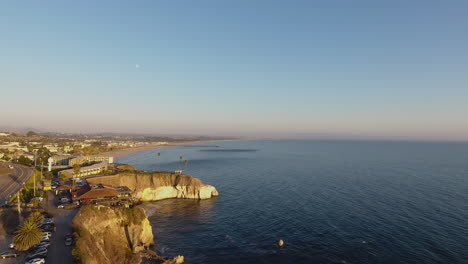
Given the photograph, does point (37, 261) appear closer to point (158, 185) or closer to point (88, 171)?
point (158, 185)

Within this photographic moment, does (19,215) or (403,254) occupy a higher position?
(19,215)

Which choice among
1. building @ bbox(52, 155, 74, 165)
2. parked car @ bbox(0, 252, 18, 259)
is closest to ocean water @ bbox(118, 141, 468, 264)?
parked car @ bbox(0, 252, 18, 259)

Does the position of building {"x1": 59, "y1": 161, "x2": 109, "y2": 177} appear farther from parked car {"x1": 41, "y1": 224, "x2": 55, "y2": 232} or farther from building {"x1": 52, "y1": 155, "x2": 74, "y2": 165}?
parked car {"x1": 41, "y1": 224, "x2": 55, "y2": 232}

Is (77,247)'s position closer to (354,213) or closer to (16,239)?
(16,239)

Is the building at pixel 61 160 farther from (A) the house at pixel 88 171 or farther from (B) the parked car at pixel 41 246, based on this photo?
(B) the parked car at pixel 41 246

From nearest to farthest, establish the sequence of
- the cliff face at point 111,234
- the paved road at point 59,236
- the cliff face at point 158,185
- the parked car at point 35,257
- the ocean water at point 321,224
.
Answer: the parked car at point 35,257, the paved road at point 59,236, the cliff face at point 111,234, the ocean water at point 321,224, the cliff face at point 158,185

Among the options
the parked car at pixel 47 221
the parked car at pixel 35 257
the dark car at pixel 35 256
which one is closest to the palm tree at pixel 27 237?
the dark car at pixel 35 256

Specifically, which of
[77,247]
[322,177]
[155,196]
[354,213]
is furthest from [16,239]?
[322,177]
